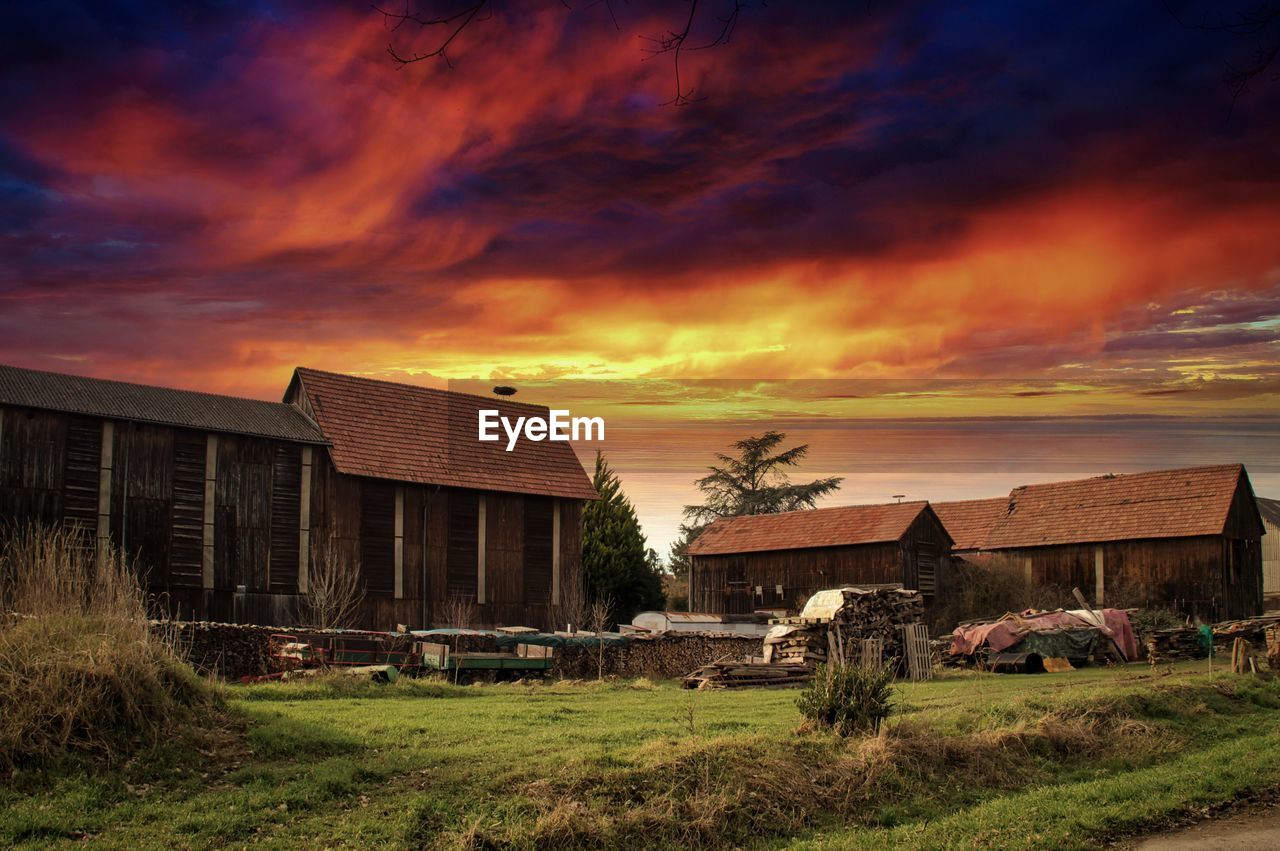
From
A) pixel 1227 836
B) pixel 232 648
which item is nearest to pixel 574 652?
pixel 232 648

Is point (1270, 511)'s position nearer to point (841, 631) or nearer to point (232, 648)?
point (841, 631)

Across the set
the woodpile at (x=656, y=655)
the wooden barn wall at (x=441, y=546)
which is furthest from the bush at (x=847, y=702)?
the wooden barn wall at (x=441, y=546)

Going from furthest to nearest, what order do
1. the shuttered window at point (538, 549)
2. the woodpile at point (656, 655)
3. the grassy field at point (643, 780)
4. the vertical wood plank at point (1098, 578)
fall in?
the vertical wood plank at point (1098, 578), the shuttered window at point (538, 549), the woodpile at point (656, 655), the grassy field at point (643, 780)

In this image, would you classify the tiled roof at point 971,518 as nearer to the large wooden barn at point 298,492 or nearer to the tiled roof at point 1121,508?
the tiled roof at point 1121,508

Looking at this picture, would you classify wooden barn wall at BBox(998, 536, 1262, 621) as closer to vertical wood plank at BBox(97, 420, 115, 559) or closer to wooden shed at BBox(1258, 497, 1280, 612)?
wooden shed at BBox(1258, 497, 1280, 612)

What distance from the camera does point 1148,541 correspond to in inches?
1941

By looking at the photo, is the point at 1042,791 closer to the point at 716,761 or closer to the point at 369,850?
the point at 716,761

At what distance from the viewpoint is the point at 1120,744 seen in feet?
57.0

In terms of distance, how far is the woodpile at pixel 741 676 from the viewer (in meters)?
28.1

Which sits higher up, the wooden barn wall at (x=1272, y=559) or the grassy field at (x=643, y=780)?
the wooden barn wall at (x=1272, y=559)

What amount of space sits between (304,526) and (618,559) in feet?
60.9

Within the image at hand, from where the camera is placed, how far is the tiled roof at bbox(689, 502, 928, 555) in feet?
169

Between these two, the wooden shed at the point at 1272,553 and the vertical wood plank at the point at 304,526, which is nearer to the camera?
the vertical wood plank at the point at 304,526

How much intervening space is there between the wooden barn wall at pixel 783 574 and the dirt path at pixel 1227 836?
37.3 meters
